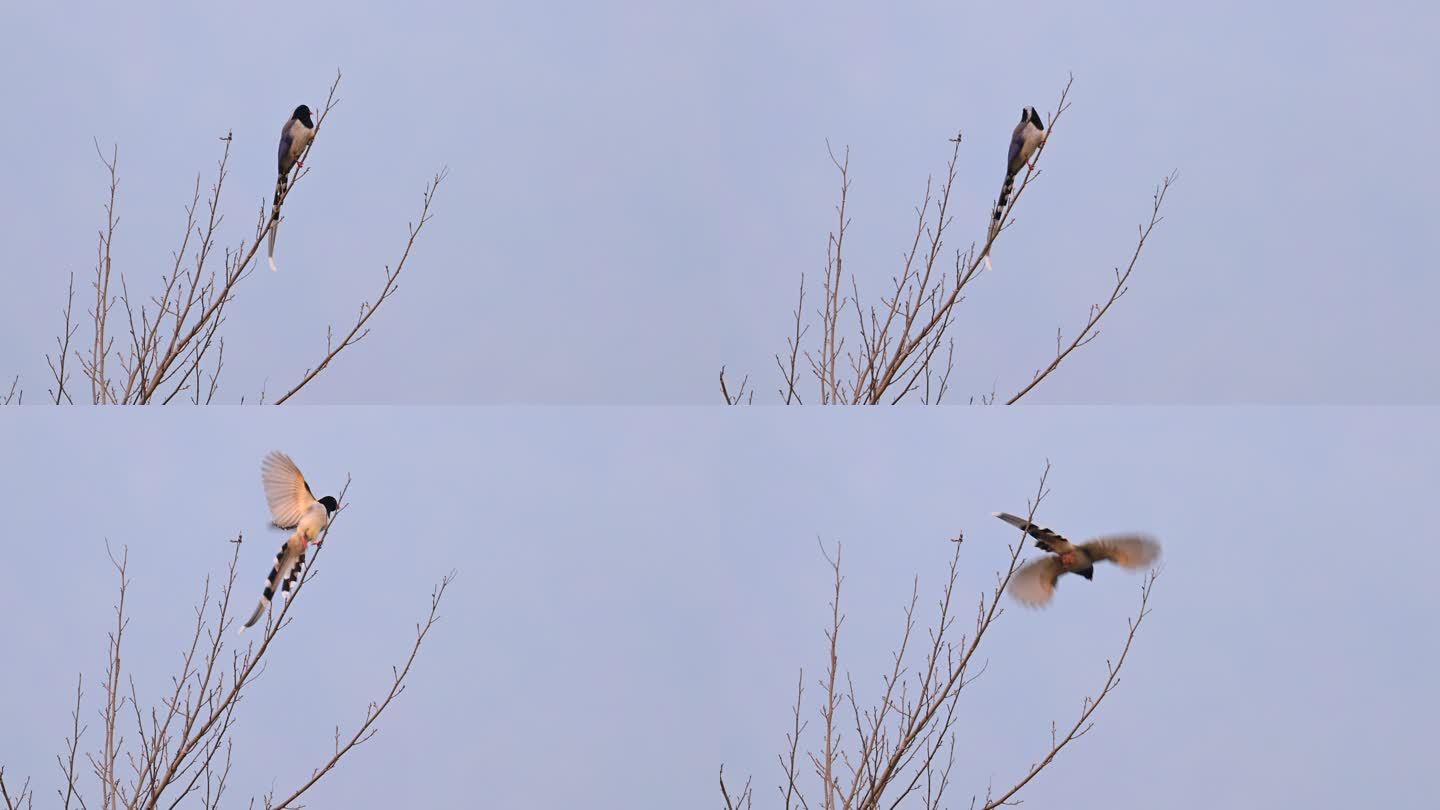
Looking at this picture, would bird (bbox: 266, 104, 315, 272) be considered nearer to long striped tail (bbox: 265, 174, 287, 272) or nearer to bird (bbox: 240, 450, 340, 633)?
long striped tail (bbox: 265, 174, 287, 272)

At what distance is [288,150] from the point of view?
2.48 meters

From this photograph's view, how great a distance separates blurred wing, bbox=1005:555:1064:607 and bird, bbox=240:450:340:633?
1248 millimetres

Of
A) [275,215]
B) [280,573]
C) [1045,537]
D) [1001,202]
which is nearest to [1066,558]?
[1045,537]

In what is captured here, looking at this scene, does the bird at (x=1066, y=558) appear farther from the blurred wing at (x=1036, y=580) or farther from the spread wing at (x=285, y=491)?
the spread wing at (x=285, y=491)

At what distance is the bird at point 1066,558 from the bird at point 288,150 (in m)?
1.43

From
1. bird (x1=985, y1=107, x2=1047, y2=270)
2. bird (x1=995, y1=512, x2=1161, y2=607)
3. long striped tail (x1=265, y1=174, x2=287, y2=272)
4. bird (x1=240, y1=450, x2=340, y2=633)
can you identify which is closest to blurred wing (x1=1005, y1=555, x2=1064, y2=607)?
bird (x1=995, y1=512, x2=1161, y2=607)

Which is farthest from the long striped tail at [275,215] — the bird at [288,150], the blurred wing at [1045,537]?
the blurred wing at [1045,537]

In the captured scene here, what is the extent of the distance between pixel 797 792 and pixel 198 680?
3.61ft

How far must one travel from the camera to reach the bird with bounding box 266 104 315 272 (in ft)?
7.98

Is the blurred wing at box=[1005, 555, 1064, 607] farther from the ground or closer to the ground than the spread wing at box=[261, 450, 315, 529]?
closer to the ground

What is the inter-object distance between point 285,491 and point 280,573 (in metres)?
0.15

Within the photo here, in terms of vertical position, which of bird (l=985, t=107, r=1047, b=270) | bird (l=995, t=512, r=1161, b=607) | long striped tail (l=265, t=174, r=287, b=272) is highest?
bird (l=985, t=107, r=1047, b=270)

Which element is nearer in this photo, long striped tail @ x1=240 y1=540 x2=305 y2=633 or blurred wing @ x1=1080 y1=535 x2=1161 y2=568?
long striped tail @ x1=240 y1=540 x2=305 y2=633

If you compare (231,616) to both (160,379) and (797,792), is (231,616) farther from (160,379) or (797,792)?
(797,792)
